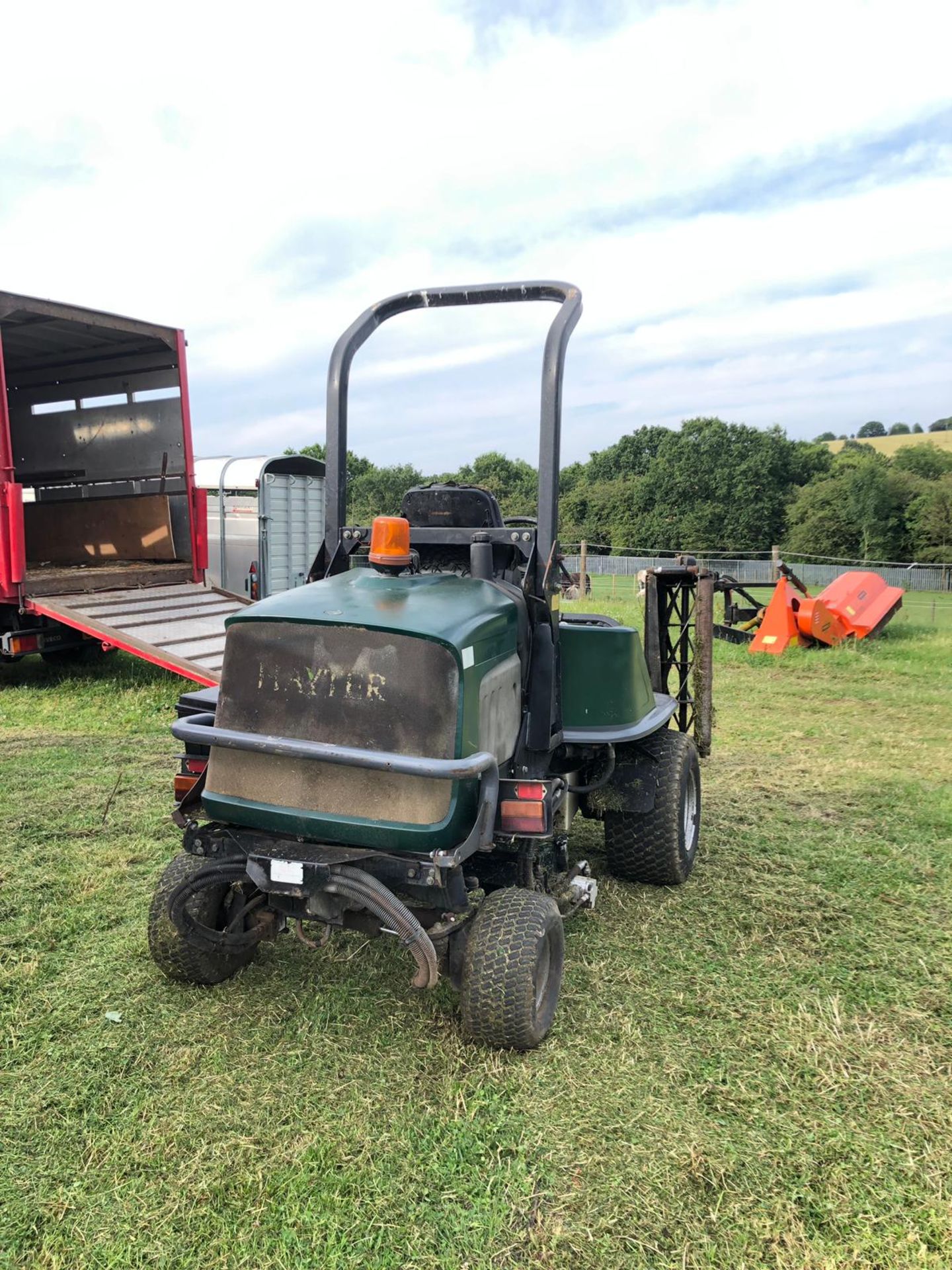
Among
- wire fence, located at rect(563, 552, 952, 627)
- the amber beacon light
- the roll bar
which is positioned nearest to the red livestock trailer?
the roll bar

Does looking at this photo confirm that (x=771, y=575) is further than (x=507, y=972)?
Yes

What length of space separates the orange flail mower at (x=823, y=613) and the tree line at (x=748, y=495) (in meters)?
25.4

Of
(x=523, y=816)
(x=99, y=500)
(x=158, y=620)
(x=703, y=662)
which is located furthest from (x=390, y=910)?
(x=99, y=500)

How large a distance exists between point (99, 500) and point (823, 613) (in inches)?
361

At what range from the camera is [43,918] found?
157 inches

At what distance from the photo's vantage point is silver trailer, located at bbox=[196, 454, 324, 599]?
1338 cm

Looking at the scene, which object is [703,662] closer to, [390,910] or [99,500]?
[390,910]

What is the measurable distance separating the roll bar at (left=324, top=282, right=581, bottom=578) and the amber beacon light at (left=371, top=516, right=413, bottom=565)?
0.55m

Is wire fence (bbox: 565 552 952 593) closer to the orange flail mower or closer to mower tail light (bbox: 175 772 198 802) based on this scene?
the orange flail mower

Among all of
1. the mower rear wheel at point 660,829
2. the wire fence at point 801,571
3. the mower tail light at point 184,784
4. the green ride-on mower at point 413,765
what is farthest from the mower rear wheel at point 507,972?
the wire fence at point 801,571

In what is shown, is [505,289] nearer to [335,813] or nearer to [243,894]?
[335,813]

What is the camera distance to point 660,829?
429cm

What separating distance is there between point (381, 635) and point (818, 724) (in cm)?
642

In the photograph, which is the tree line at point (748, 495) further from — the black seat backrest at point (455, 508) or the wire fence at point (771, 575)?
the black seat backrest at point (455, 508)
